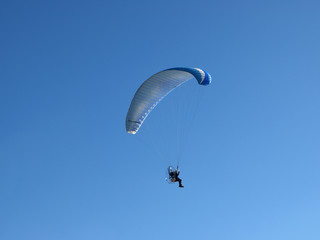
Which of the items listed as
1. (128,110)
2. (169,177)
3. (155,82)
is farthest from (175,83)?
(169,177)

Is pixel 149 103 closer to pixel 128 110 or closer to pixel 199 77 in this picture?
pixel 128 110

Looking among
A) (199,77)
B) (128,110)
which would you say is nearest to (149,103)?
(128,110)

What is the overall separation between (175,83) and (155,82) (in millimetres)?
1671

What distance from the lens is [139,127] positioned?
41.0 metres

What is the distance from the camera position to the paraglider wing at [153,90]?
128 feet

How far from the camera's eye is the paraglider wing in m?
39.0

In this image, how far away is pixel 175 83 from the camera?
133 ft

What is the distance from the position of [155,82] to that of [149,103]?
1.80 meters

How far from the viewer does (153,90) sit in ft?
131

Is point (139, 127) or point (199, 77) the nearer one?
point (199, 77)

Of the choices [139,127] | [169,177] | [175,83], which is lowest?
[169,177]

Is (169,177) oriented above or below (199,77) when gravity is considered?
below

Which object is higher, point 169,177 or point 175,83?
point 175,83

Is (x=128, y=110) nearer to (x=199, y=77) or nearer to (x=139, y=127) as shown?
→ (x=139, y=127)
